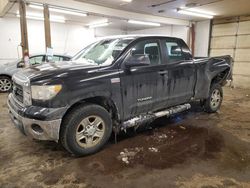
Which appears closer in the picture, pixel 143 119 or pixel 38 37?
pixel 143 119

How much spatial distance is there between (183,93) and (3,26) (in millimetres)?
9755

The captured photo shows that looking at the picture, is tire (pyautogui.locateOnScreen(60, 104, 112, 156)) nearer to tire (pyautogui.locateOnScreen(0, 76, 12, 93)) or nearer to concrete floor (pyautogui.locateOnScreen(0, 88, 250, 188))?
concrete floor (pyautogui.locateOnScreen(0, 88, 250, 188))

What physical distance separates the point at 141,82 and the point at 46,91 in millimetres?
1429

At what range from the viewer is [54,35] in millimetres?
11695

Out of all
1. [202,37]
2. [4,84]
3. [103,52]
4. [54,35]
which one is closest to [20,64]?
[4,84]

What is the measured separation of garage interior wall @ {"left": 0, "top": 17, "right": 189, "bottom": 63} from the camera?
1005 centimetres

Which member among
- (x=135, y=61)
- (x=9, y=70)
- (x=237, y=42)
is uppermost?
(x=237, y=42)

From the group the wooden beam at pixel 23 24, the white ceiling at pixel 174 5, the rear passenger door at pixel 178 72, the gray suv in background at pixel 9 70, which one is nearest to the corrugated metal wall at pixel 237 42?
the white ceiling at pixel 174 5

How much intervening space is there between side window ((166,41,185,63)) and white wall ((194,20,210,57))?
7894 mm

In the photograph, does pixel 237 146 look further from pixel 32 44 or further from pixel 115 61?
pixel 32 44

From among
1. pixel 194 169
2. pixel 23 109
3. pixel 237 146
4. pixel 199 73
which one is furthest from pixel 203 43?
pixel 23 109

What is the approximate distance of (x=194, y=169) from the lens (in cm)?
256

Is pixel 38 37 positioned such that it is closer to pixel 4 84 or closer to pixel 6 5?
pixel 6 5

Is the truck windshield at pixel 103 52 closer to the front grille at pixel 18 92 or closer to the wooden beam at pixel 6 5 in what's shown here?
the front grille at pixel 18 92
